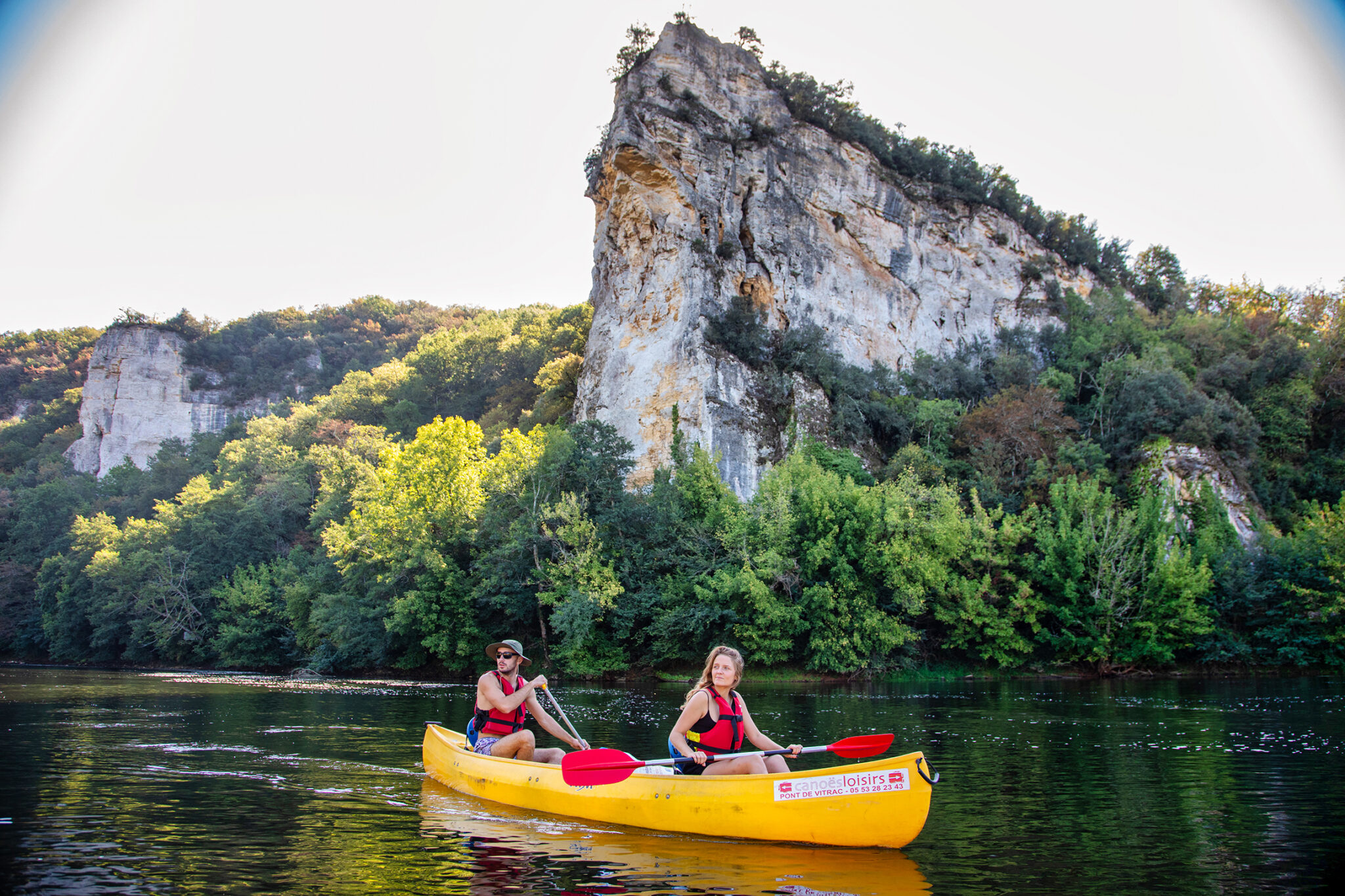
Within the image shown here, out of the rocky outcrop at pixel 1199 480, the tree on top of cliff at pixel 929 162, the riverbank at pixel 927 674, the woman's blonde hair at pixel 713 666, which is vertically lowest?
the riverbank at pixel 927 674

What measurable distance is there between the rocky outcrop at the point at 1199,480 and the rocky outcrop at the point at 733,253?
1350 centimetres

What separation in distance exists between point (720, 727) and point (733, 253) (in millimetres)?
33665

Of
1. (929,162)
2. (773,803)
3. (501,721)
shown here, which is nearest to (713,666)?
(773,803)

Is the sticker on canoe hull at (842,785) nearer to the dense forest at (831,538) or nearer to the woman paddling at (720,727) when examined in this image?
the woman paddling at (720,727)

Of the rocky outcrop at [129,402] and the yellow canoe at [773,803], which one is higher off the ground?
the rocky outcrop at [129,402]

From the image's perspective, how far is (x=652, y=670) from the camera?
1209 inches

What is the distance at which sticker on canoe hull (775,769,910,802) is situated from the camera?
735cm

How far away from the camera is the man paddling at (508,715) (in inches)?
397

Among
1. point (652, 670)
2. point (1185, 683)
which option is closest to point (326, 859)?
point (652, 670)

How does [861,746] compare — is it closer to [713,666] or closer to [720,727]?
[720,727]

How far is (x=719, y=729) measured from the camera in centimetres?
852

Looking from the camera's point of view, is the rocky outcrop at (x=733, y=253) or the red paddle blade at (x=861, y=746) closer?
the red paddle blade at (x=861, y=746)

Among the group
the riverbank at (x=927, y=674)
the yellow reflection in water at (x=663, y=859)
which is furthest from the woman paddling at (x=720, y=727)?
the riverbank at (x=927, y=674)

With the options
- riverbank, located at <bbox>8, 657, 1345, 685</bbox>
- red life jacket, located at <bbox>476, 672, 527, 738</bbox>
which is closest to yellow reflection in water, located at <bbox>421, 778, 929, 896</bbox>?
red life jacket, located at <bbox>476, 672, 527, 738</bbox>
